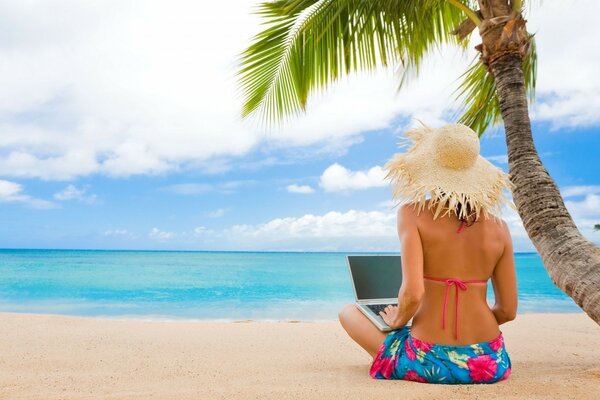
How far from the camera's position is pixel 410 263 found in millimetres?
2164

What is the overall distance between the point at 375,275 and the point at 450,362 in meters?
0.73

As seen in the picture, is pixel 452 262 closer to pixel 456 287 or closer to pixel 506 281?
pixel 456 287

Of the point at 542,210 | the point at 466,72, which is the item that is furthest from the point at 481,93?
the point at 542,210

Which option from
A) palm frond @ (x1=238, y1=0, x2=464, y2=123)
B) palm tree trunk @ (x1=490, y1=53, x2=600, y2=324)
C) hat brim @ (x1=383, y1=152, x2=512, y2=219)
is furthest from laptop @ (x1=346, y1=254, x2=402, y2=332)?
palm frond @ (x1=238, y1=0, x2=464, y2=123)

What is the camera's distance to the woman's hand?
2406 mm

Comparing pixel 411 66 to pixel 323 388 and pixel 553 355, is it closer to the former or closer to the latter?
pixel 553 355

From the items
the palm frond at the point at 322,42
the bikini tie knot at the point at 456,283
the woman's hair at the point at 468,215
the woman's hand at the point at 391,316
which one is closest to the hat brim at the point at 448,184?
the woman's hair at the point at 468,215

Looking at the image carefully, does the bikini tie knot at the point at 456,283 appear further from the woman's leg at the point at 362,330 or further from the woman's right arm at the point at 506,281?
the woman's leg at the point at 362,330

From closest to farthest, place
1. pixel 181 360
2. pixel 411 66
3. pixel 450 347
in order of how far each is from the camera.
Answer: pixel 450 347, pixel 181 360, pixel 411 66

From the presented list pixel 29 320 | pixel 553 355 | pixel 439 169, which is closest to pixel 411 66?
pixel 553 355

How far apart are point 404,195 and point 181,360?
2246 millimetres

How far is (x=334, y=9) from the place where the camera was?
204 inches

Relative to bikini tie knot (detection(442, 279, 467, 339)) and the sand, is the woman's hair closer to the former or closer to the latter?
bikini tie knot (detection(442, 279, 467, 339))

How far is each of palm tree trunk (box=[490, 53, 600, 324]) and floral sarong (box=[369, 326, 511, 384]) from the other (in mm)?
787
